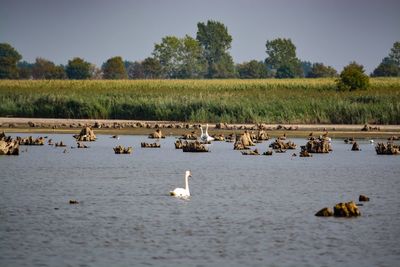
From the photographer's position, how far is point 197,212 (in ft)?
85.9

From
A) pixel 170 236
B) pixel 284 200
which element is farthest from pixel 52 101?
pixel 170 236

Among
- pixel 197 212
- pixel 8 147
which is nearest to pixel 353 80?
pixel 8 147

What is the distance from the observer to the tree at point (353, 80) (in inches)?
3361

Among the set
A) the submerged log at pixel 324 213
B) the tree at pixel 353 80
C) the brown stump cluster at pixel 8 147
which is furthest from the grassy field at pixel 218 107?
the submerged log at pixel 324 213

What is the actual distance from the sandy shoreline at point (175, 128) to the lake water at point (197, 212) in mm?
17459

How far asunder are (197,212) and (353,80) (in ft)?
204

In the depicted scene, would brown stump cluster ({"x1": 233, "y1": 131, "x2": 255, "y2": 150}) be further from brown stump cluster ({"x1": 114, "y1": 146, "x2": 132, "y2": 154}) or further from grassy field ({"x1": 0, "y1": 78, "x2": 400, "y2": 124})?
grassy field ({"x1": 0, "y1": 78, "x2": 400, "y2": 124})

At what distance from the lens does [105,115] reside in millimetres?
73062

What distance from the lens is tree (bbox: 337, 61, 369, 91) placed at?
85.4 metres

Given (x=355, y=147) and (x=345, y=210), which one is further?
(x=355, y=147)

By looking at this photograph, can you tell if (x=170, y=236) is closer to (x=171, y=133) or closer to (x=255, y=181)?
(x=255, y=181)

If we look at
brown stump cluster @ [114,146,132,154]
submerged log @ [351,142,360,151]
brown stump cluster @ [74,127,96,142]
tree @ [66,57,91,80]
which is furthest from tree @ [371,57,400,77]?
brown stump cluster @ [114,146,132,154]

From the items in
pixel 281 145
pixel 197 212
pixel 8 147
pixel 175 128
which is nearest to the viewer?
pixel 197 212

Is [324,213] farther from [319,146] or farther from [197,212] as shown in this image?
[319,146]
